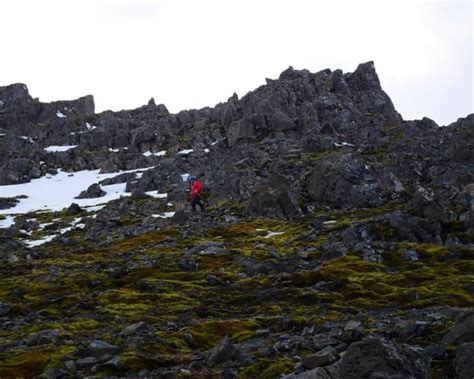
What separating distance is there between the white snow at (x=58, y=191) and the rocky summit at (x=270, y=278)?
505 inches

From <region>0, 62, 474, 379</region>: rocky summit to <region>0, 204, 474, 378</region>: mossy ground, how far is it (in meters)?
0.10

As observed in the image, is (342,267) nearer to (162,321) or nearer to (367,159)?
(162,321)

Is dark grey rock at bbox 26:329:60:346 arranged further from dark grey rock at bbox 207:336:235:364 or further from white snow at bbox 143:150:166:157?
white snow at bbox 143:150:166:157

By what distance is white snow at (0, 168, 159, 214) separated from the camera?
112000 mm

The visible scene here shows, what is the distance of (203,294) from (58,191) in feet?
360

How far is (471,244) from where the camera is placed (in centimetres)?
3509

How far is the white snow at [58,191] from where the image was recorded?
11200 centimetres

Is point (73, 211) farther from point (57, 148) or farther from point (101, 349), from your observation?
point (57, 148)

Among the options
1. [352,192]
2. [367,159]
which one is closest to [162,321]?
[352,192]

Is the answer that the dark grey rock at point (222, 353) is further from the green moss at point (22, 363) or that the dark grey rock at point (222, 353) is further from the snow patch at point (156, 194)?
the snow patch at point (156, 194)

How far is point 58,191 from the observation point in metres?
129

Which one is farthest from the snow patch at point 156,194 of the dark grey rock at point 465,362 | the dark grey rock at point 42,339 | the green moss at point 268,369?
the dark grey rock at point 465,362

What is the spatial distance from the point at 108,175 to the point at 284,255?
355ft

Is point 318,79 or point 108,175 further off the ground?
point 318,79
